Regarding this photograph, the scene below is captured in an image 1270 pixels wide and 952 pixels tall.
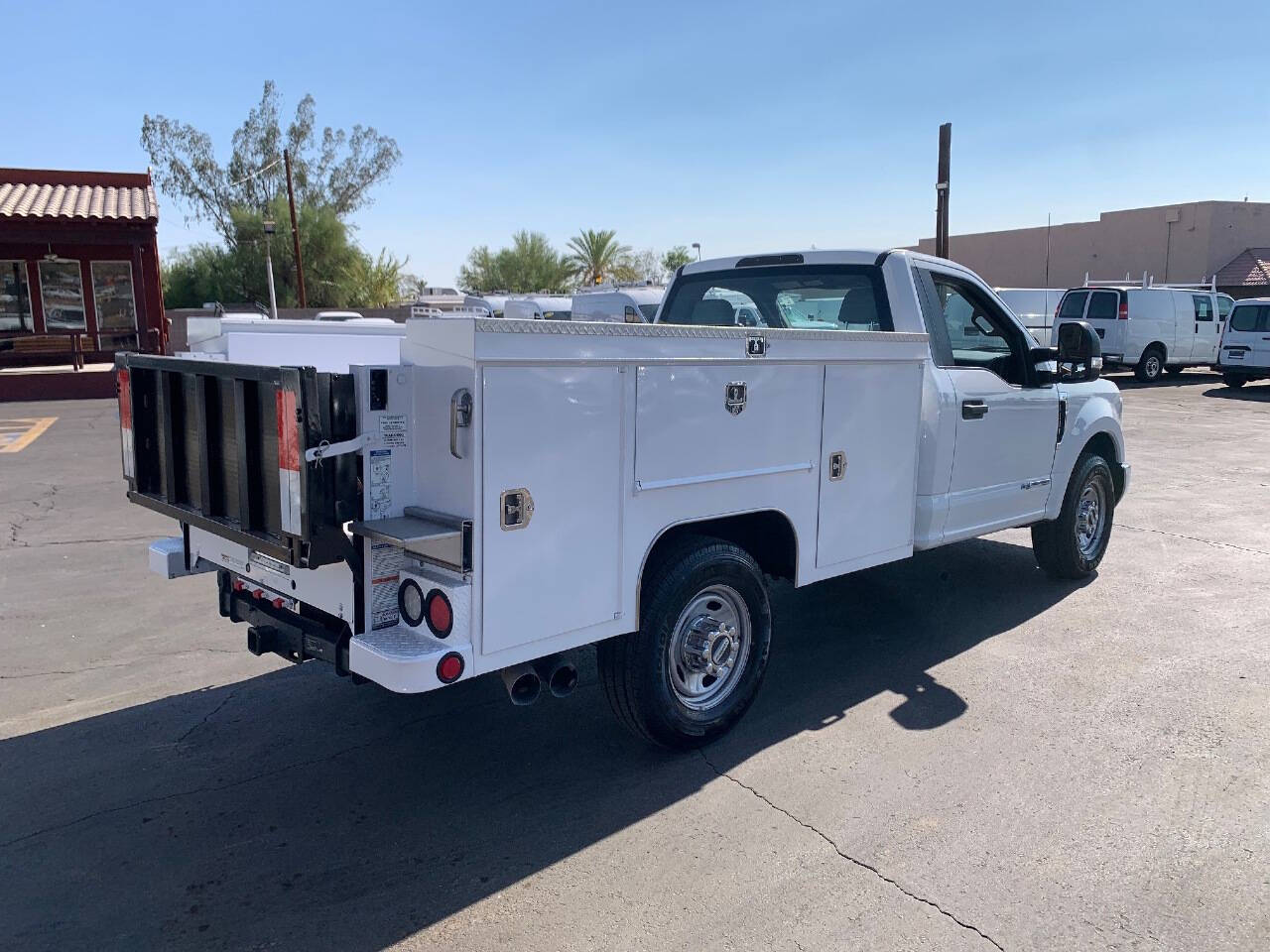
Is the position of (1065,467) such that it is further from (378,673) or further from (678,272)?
(378,673)

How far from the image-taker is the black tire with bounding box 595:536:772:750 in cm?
395

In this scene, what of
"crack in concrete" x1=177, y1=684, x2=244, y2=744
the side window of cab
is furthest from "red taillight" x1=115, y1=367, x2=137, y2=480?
the side window of cab

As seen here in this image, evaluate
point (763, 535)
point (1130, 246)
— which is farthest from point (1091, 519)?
point (1130, 246)

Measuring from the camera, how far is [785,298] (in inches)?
228

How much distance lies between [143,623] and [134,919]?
3.32 m

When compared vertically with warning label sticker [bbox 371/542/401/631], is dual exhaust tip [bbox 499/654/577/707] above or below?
below

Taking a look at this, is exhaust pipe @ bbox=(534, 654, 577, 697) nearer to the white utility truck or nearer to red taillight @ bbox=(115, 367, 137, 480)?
the white utility truck

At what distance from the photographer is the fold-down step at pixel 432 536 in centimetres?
314

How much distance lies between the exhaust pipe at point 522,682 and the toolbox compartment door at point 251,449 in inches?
29.4

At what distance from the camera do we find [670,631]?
13.2 ft

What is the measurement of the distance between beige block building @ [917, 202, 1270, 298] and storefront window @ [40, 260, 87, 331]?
126ft

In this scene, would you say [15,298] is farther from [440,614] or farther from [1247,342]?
[1247,342]

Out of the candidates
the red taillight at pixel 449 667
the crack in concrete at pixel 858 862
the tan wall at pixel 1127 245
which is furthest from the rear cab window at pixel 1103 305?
the red taillight at pixel 449 667

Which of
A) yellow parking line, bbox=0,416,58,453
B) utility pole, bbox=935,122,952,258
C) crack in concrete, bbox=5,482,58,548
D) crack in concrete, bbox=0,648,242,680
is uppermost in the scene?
utility pole, bbox=935,122,952,258
